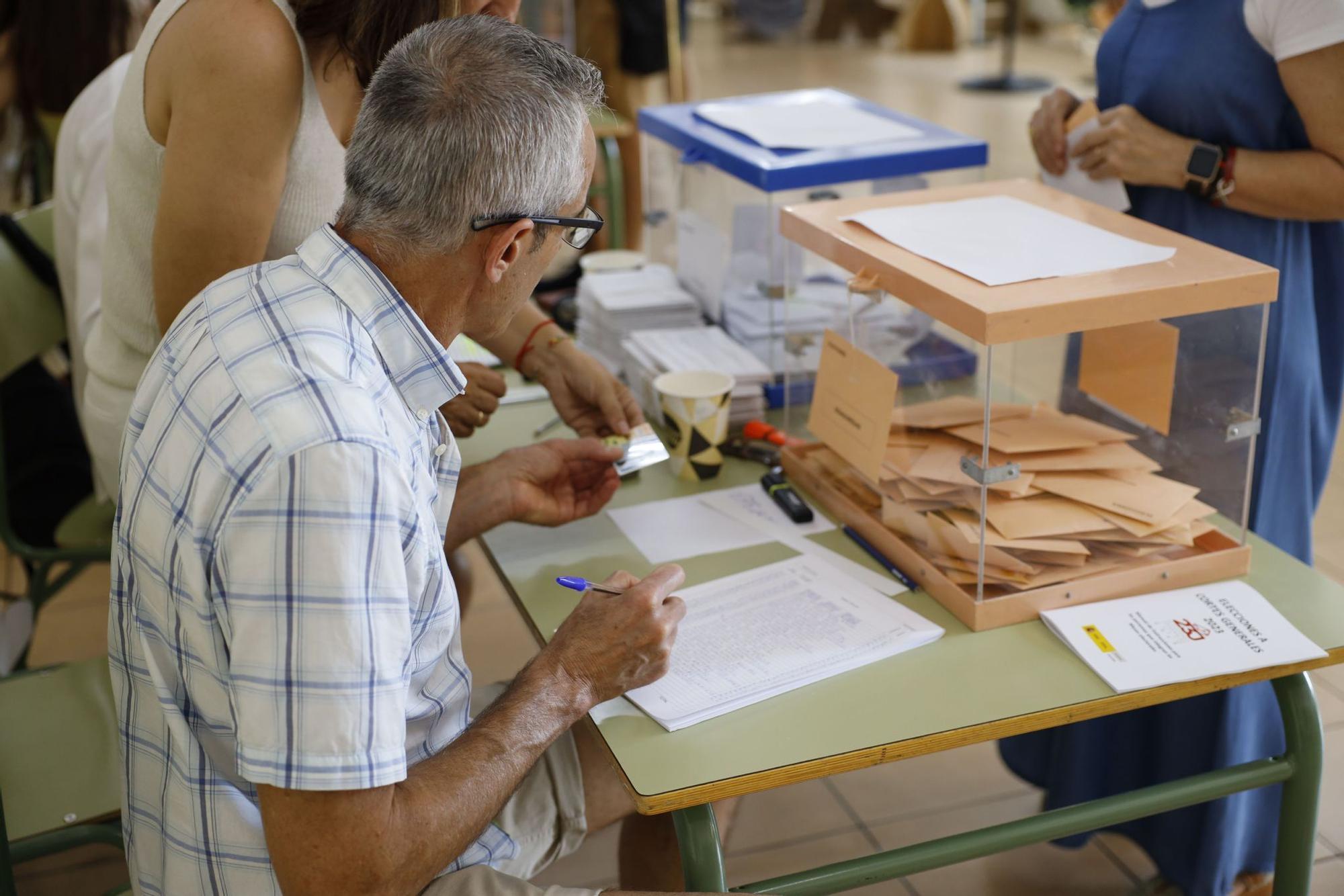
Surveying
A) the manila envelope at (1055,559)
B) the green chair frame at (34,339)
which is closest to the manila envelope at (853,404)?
the manila envelope at (1055,559)

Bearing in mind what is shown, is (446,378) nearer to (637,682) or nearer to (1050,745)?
(637,682)

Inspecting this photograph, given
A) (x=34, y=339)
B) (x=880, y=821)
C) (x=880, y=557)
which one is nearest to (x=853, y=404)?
(x=880, y=557)

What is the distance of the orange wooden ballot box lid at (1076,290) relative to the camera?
128 cm

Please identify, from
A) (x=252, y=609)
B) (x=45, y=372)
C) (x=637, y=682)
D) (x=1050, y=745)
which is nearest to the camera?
(x=252, y=609)

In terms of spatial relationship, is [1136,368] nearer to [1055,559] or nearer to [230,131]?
[1055,559]

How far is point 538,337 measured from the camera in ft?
6.16

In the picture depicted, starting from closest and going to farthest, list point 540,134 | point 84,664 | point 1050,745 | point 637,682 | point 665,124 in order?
1. point 540,134
2. point 637,682
3. point 84,664
4. point 1050,745
5. point 665,124

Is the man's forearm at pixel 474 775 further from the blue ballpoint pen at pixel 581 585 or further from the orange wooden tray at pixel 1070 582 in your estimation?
the orange wooden tray at pixel 1070 582

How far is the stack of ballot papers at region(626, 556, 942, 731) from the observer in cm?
124

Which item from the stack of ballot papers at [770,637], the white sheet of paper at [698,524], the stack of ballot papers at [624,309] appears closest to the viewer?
the stack of ballot papers at [770,637]

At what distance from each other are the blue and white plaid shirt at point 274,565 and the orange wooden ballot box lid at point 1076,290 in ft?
1.79

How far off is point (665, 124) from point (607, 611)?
4.28ft

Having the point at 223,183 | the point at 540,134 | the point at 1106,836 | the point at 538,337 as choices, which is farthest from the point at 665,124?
the point at 1106,836

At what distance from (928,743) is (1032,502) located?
15.0 inches
